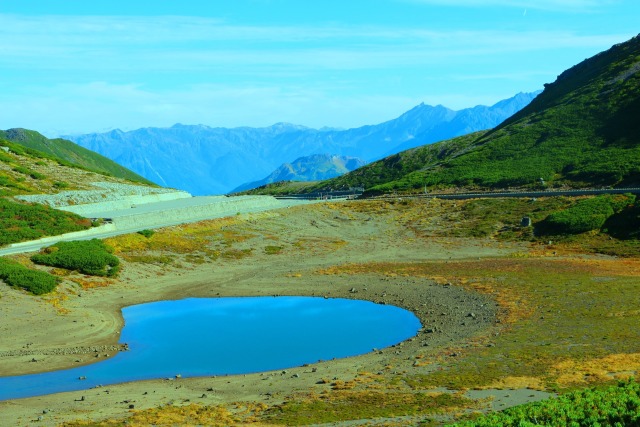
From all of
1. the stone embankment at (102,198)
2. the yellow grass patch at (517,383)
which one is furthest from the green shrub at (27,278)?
the yellow grass patch at (517,383)

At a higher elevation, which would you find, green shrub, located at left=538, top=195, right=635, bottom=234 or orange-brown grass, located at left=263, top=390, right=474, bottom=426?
green shrub, located at left=538, top=195, right=635, bottom=234

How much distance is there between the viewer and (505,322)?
1827 inches

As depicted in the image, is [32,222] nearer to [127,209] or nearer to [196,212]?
[196,212]

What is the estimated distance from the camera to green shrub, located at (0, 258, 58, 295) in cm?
5441

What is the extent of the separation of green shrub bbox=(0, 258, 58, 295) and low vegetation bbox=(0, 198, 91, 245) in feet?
38.7

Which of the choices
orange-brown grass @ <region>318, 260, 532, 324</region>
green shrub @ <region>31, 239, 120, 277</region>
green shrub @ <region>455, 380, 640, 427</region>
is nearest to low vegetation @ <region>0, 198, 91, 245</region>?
→ green shrub @ <region>31, 239, 120, 277</region>

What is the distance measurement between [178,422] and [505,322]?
23929 mm

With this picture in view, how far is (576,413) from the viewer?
24797 millimetres

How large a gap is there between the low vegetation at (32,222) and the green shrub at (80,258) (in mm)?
6710

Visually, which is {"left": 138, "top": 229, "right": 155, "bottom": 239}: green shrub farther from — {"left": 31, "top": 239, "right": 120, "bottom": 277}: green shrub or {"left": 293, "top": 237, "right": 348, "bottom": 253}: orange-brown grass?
{"left": 293, "top": 237, "right": 348, "bottom": 253}: orange-brown grass

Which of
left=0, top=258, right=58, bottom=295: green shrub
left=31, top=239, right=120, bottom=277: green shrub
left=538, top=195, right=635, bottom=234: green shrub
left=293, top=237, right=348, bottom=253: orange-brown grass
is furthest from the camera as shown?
left=293, top=237, right=348, bottom=253: orange-brown grass

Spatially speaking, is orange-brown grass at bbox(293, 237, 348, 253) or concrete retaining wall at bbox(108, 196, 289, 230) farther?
concrete retaining wall at bbox(108, 196, 289, 230)

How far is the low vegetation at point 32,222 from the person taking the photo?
228 feet

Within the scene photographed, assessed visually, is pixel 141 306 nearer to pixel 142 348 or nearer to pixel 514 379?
pixel 142 348
